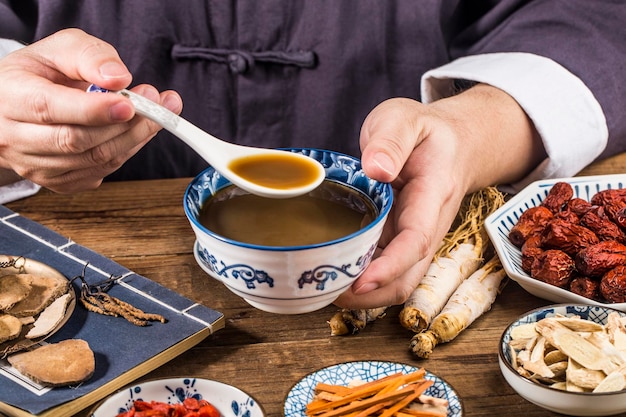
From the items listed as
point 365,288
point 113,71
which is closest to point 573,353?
point 365,288

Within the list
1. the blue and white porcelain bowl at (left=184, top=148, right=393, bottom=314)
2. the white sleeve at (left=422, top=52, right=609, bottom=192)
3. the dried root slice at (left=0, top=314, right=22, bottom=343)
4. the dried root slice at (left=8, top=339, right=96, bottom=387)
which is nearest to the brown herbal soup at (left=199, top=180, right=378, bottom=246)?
the blue and white porcelain bowl at (left=184, top=148, right=393, bottom=314)

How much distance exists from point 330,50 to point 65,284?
916 mm

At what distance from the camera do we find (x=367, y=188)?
1.21 m

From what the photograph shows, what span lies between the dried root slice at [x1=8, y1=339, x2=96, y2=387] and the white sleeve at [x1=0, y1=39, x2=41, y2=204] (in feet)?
2.22

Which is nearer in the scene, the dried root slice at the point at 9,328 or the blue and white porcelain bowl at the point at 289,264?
the blue and white porcelain bowl at the point at 289,264

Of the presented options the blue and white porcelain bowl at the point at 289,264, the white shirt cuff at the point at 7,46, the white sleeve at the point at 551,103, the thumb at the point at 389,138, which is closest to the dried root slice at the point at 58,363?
the blue and white porcelain bowl at the point at 289,264

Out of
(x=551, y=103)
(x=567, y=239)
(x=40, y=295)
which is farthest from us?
(x=551, y=103)

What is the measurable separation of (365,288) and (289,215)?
173mm

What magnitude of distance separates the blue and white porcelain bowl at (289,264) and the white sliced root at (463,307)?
7.7 inches

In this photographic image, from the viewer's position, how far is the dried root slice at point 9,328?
122 centimetres

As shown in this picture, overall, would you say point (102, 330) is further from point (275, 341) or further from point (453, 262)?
point (453, 262)

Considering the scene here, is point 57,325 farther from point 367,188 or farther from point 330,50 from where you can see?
point 330,50

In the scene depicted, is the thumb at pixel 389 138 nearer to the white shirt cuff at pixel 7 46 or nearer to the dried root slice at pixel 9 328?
the dried root slice at pixel 9 328

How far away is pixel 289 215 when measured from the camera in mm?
1115
